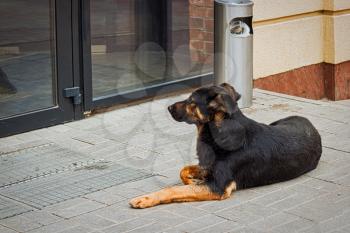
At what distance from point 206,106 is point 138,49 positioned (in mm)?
2895

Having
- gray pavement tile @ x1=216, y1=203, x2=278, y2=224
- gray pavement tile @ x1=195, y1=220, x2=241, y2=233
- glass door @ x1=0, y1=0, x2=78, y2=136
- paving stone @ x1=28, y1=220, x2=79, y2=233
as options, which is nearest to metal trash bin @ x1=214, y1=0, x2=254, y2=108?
glass door @ x1=0, y1=0, x2=78, y2=136

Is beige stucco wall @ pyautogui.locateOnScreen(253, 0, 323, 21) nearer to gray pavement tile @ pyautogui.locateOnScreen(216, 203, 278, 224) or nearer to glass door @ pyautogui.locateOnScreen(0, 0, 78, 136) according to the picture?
glass door @ pyautogui.locateOnScreen(0, 0, 78, 136)

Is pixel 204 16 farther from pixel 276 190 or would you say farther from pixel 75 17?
pixel 276 190

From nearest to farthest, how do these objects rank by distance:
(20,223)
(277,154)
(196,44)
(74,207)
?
(20,223) < (74,207) < (277,154) < (196,44)

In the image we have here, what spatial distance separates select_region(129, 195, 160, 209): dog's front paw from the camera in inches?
238

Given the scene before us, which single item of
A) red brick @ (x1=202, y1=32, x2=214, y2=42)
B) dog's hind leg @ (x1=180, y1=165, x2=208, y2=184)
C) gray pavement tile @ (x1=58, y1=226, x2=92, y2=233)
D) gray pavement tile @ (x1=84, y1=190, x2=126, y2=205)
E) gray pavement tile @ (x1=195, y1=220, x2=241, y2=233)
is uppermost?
red brick @ (x1=202, y1=32, x2=214, y2=42)

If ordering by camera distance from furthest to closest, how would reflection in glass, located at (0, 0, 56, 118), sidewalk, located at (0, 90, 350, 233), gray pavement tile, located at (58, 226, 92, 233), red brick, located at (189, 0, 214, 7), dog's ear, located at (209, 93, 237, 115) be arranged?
red brick, located at (189, 0, 214, 7) → reflection in glass, located at (0, 0, 56, 118) → dog's ear, located at (209, 93, 237, 115) → sidewalk, located at (0, 90, 350, 233) → gray pavement tile, located at (58, 226, 92, 233)

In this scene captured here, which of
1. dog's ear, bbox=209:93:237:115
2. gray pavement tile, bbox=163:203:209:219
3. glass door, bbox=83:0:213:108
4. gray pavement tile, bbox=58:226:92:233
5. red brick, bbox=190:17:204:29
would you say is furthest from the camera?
red brick, bbox=190:17:204:29

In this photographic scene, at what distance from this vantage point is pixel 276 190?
6.50 meters

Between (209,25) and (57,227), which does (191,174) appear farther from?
(209,25)

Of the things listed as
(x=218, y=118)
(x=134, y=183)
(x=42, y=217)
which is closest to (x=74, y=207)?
(x=42, y=217)

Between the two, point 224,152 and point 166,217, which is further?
point 224,152

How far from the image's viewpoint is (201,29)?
9.51 metres

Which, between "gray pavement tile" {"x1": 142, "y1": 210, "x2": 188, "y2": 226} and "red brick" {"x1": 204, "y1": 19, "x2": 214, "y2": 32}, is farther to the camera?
"red brick" {"x1": 204, "y1": 19, "x2": 214, "y2": 32}
